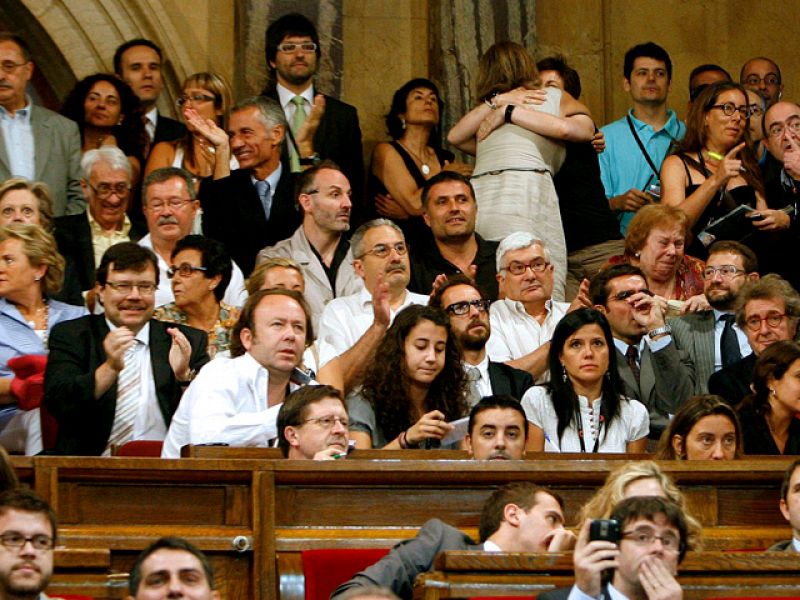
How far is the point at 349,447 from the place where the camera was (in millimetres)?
5945

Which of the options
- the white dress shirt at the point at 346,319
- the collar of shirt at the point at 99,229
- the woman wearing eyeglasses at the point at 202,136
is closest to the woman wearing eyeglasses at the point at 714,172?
the white dress shirt at the point at 346,319

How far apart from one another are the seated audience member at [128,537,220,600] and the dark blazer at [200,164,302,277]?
139 inches

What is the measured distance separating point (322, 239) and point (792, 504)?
117 inches

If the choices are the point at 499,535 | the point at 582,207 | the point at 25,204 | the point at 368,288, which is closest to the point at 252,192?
the point at 368,288

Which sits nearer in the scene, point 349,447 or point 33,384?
point 349,447

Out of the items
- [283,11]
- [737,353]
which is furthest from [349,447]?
[283,11]

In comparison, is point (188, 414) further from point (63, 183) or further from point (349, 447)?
point (63, 183)

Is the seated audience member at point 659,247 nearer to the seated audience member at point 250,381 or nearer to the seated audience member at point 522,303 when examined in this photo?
the seated audience member at point 522,303

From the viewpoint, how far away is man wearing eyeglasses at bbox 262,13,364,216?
8734mm

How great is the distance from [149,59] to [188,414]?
9.46 feet

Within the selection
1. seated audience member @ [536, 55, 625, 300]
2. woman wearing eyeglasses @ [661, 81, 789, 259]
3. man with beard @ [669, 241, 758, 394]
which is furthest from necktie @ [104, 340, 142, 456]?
woman wearing eyeglasses @ [661, 81, 789, 259]

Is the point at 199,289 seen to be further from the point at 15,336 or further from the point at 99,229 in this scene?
the point at 99,229

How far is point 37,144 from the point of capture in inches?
319

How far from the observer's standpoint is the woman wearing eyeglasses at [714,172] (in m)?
8.28
